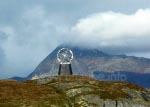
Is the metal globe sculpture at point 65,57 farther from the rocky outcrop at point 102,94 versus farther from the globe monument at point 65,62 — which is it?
the rocky outcrop at point 102,94

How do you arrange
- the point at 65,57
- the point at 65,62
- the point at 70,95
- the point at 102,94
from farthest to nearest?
1. the point at 65,57
2. the point at 65,62
3. the point at 70,95
4. the point at 102,94

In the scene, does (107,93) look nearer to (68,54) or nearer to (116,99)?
(116,99)

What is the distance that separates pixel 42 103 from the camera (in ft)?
334

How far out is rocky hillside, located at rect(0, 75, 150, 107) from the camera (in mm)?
103250

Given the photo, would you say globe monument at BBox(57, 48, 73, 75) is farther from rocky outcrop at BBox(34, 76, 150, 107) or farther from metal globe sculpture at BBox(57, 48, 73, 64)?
rocky outcrop at BBox(34, 76, 150, 107)

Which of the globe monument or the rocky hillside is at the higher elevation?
the globe monument

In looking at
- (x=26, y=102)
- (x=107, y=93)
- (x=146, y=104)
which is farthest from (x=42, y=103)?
(x=146, y=104)

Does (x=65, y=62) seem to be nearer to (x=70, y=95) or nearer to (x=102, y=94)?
(x=70, y=95)

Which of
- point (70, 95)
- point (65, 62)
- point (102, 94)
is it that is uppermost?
point (65, 62)

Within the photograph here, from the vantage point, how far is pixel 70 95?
111375 millimetres

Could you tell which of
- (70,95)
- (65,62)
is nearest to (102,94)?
(70,95)

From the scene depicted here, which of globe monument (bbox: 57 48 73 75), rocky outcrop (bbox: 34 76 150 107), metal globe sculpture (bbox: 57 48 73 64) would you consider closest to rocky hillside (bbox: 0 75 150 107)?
rocky outcrop (bbox: 34 76 150 107)

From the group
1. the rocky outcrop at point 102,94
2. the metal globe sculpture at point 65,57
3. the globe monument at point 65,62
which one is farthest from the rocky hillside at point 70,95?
the metal globe sculpture at point 65,57

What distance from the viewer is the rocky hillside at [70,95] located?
10325 cm
